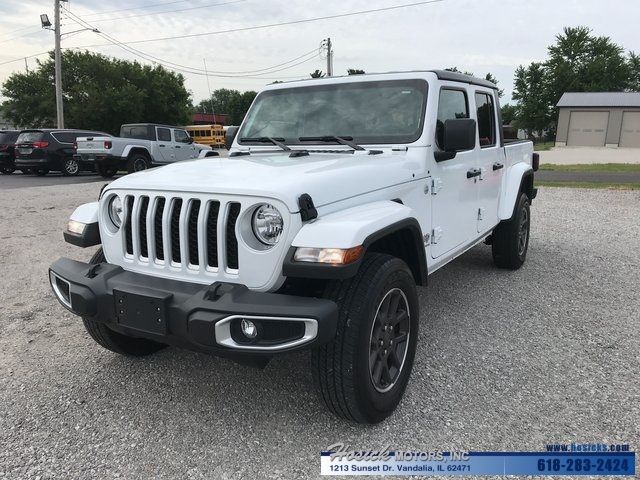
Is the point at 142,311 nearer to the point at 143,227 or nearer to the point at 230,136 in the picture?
the point at 143,227

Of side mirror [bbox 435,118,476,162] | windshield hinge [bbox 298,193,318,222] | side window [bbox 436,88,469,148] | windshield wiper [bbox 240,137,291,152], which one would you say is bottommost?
windshield hinge [bbox 298,193,318,222]

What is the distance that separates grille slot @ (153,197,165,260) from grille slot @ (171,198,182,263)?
84 millimetres

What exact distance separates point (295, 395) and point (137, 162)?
15231 mm

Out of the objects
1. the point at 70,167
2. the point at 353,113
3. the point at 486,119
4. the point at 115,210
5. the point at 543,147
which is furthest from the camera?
the point at 543,147

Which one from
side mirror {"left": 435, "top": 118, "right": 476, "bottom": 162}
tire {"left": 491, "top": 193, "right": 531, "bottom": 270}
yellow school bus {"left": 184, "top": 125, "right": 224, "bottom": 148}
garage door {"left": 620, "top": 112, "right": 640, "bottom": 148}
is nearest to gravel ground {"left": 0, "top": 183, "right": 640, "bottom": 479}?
tire {"left": 491, "top": 193, "right": 531, "bottom": 270}

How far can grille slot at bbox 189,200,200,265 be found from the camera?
2643mm

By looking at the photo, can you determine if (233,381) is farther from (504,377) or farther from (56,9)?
(56,9)

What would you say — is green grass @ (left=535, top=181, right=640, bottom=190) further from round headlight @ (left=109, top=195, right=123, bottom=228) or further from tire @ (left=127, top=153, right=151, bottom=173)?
round headlight @ (left=109, top=195, right=123, bottom=228)

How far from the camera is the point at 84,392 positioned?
3.19m

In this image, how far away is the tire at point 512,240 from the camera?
217 inches

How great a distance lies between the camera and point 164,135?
17656 millimetres

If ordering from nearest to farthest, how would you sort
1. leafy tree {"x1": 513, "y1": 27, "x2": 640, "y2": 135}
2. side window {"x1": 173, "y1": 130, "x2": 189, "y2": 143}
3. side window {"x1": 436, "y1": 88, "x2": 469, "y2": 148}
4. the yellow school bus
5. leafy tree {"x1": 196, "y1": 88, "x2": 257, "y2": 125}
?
side window {"x1": 436, "y1": 88, "x2": 469, "y2": 148} < side window {"x1": 173, "y1": 130, "x2": 189, "y2": 143} < the yellow school bus < leafy tree {"x1": 513, "y1": 27, "x2": 640, "y2": 135} < leafy tree {"x1": 196, "y1": 88, "x2": 257, "y2": 125}

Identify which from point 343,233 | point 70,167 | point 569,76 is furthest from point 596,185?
point 569,76

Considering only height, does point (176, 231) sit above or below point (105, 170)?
above
